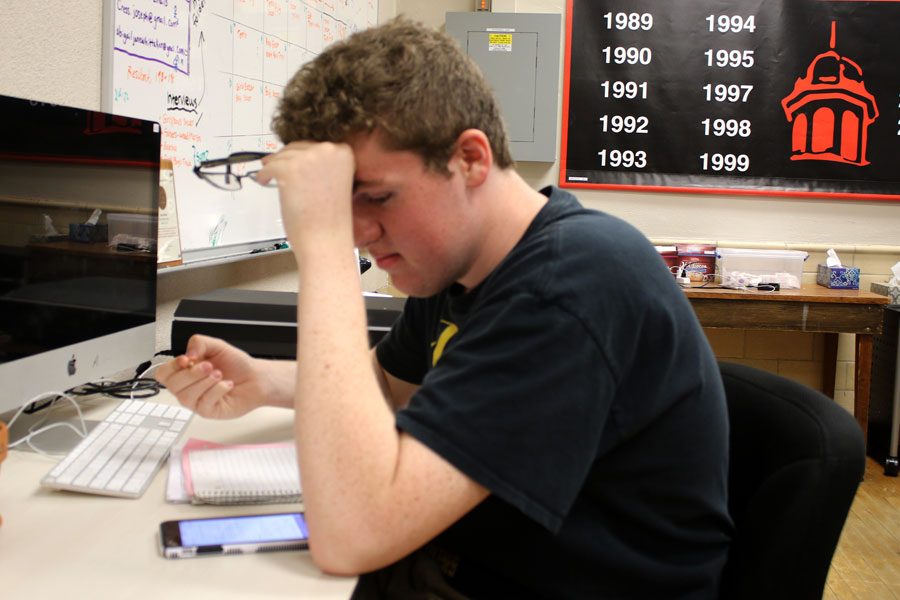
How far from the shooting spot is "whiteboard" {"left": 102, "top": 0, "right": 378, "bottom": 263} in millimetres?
1808

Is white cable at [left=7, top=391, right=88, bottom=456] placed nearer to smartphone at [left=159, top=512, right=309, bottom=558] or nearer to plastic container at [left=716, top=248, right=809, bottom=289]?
smartphone at [left=159, top=512, right=309, bottom=558]

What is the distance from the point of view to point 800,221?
4051 mm

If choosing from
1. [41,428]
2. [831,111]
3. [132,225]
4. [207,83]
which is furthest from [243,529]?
[831,111]

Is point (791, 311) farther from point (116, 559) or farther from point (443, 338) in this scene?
point (116, 559)

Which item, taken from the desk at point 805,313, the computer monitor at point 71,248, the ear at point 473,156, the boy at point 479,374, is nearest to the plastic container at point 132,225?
the computer monitor at point 71,248

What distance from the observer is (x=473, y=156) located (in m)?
0.91

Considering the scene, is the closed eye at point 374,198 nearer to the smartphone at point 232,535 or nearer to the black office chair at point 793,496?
the smartphone at point 232,535

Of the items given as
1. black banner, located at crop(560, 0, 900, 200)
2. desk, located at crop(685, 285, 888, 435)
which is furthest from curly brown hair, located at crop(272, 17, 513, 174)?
black banner, located at crop(560, 0, 900, 200)

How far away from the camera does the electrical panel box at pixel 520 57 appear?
380 cm

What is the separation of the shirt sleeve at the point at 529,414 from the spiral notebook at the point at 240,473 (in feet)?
1.00

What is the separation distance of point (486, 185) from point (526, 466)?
34cm

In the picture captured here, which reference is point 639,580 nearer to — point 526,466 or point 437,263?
point 526,466

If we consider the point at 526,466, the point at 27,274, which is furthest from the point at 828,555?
the point at 27,274

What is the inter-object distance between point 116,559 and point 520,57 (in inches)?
133
